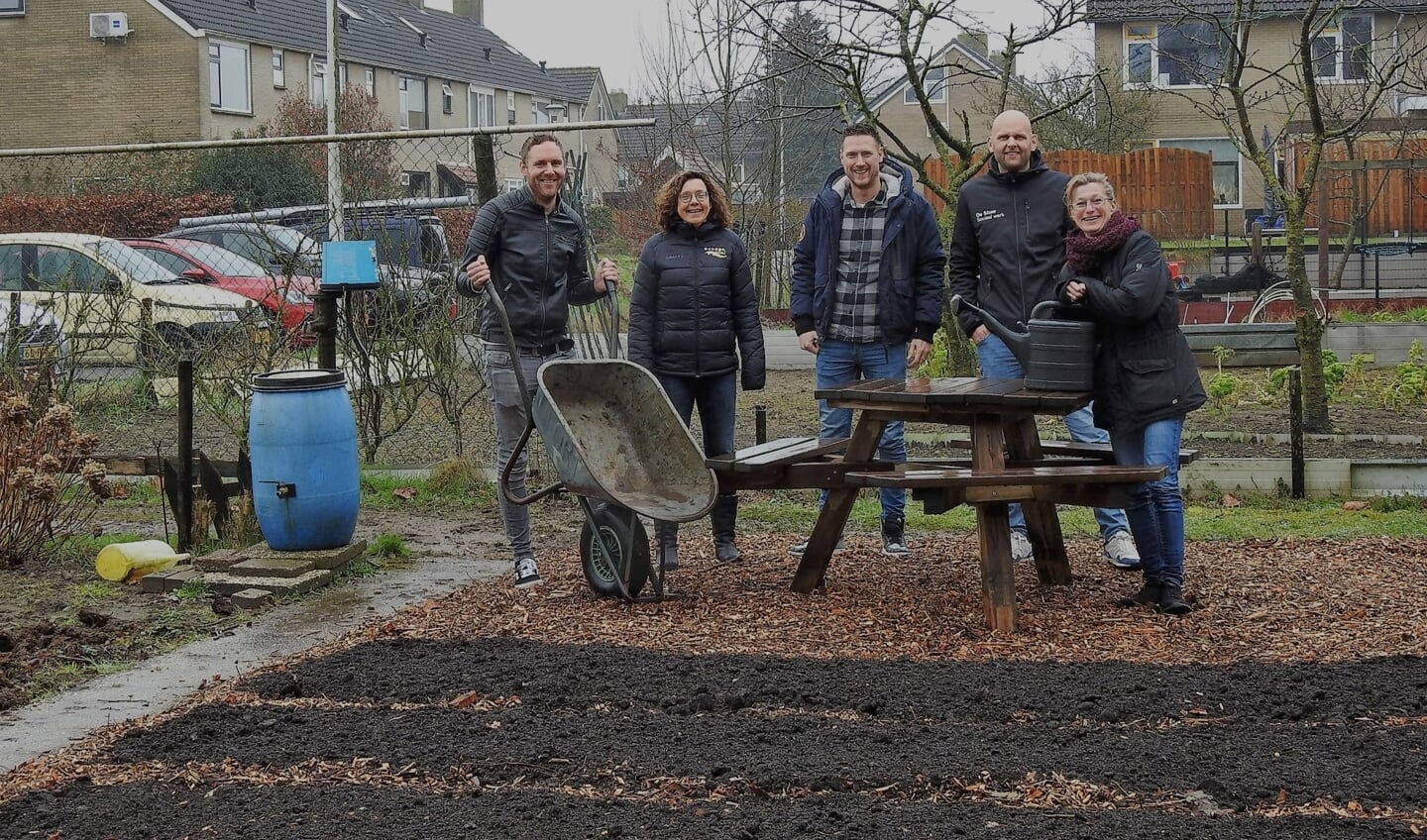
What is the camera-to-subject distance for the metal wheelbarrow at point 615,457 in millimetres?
6152

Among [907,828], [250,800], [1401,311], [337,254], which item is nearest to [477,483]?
[337,254]

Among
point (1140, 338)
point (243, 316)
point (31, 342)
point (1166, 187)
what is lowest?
point (1140, 338)

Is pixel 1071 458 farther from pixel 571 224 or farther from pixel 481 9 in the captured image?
pixel 481 9

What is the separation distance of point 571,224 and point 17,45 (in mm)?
37420

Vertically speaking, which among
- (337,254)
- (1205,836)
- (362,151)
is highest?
(362,151)

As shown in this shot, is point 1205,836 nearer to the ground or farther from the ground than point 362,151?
nearer to the ground

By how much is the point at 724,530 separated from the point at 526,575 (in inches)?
40.3

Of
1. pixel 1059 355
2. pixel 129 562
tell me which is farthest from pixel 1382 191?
pixel 129 562

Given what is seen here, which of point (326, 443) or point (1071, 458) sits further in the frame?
point (326, 443)

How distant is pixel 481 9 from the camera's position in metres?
61.3

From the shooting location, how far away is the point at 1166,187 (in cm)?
2883

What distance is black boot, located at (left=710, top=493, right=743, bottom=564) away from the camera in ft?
24.0

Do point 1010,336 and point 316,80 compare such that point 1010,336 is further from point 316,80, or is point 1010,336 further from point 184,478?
point 316,80

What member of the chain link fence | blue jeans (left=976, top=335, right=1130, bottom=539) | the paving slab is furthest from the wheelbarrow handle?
the chain link fence
